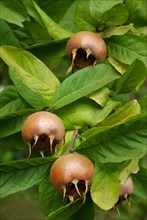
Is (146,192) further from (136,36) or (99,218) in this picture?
(99,218)

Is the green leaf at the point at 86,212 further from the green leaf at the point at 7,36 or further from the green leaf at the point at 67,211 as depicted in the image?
the green leaf at the point at 7,36

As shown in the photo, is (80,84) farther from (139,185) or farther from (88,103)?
(139,185)

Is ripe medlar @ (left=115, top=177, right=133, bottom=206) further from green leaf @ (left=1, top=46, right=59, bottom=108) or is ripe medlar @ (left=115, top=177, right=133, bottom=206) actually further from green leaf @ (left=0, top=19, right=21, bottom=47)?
green leaf @ (left=0, top=19, right=21, bottom=47)

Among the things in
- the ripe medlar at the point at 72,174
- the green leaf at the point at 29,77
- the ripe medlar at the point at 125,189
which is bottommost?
A: the ripe medlar at the point at 125,189

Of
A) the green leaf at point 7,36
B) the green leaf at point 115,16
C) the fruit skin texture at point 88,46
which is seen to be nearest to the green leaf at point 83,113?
the fruit skin texture at point 88,46

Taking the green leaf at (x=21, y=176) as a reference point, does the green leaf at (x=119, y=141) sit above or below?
above

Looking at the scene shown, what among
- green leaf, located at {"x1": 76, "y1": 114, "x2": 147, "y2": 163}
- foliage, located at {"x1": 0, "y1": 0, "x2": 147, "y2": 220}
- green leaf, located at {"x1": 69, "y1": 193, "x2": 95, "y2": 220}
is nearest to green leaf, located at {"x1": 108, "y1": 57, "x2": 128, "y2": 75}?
foliage, located at {"x1": 0, "y1": 0, "x2": 147, "y2": 220}

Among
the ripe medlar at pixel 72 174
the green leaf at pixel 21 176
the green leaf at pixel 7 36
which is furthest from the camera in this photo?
the green leaf at pixel 7 36
